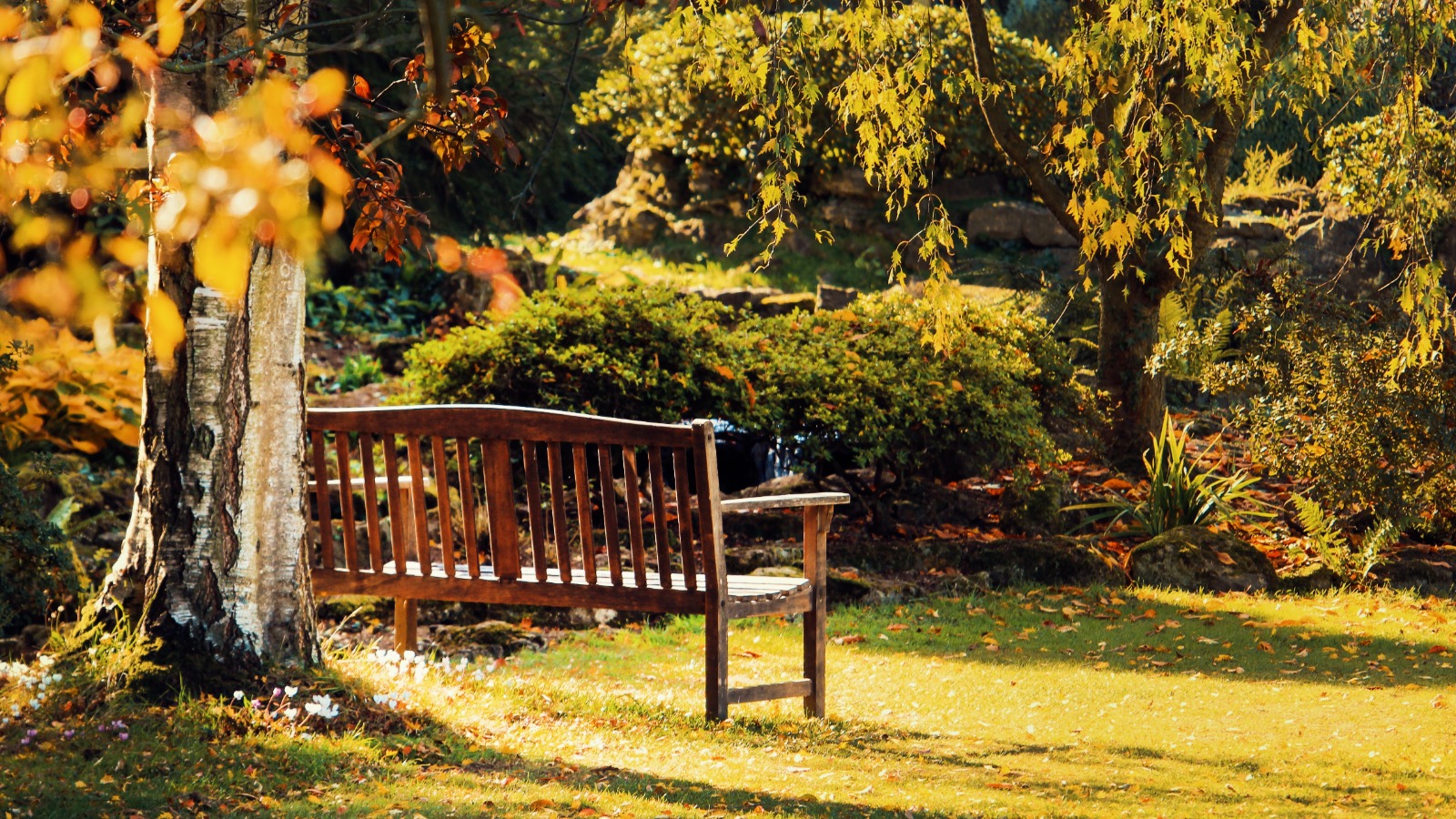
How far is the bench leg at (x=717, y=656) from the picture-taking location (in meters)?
5.25

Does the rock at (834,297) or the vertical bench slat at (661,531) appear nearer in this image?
the vertical bench slat at (661,531)

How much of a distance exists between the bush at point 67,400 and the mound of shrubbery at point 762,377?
244 cm

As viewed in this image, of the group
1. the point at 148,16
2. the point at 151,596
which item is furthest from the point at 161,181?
the point at 151,596

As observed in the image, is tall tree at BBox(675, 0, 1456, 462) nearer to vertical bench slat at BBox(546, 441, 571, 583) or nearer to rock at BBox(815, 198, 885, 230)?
vertical bench slat at BBox(546, 441, 571, 583)

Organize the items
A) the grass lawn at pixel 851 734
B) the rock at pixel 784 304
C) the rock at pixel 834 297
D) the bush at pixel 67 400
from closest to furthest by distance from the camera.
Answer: the grass lawn at pixel 851 734 < the bush at pixel 67 400 < the rock at pixel 834 297 < the rock at pixel 784 304

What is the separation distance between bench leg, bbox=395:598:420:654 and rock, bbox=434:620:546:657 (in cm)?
111

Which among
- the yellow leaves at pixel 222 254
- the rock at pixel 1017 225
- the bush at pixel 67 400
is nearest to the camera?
the yellow leaves at pixel 222 254

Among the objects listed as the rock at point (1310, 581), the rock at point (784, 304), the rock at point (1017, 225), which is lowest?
the rock at point (1310, 581)

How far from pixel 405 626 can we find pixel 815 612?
6.59ft

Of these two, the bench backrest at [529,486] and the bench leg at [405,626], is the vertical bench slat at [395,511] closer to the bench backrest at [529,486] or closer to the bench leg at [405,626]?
the bench backrest at [529,486]

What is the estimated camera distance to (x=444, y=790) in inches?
166

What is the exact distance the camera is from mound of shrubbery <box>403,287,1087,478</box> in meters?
9.03

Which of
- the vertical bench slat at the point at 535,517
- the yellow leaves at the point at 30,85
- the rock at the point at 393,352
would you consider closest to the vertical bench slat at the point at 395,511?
the vertical bench slat at the point at 535,517

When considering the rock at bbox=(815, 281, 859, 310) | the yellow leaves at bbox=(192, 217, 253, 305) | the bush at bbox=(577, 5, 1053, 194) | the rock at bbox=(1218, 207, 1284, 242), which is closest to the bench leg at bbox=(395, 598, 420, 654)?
the yellow leaves at bbox=(192, 217, 253, 305)
